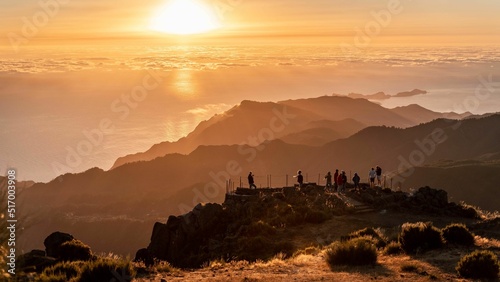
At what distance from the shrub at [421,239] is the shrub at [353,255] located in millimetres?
1967

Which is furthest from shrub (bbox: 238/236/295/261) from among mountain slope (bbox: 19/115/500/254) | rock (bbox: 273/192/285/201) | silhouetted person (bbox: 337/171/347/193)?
mountain slope (bbox: 19/115/500/254)

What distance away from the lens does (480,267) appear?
14.7m

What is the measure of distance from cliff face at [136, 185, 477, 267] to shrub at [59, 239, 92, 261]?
11.1 feet

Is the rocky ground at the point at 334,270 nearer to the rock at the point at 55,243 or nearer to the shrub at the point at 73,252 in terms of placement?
the shrub at the point at 73,252

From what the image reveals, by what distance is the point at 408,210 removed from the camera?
32.3 m

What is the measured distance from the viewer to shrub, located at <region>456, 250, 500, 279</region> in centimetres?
1462

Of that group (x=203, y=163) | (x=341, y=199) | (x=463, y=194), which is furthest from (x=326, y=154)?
(x=341, y=199)

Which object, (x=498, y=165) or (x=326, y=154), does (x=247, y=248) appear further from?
(x=326, y=154)

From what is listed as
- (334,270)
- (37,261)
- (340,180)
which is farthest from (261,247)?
(340,180)

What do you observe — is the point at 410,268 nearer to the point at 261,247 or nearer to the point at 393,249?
the point at 393,249

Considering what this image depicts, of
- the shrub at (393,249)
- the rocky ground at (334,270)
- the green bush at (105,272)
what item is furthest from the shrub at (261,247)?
the green bush at (105,272)

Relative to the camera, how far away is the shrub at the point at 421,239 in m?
18.8

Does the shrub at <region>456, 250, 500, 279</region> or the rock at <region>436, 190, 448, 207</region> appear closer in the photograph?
the shrub at <region>456, 250, 500, 279</region>

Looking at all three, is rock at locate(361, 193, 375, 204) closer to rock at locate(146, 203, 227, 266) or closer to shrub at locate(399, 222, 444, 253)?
rock at locate(146, 203, 227, 266)
